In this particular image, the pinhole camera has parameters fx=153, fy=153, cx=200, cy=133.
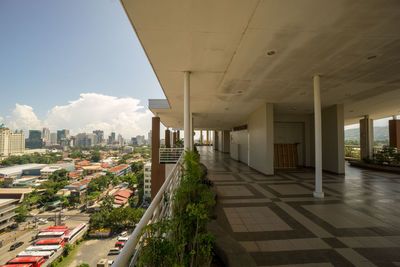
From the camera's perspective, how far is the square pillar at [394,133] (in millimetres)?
11195

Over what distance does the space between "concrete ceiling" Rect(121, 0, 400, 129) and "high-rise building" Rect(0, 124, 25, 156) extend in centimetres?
3374

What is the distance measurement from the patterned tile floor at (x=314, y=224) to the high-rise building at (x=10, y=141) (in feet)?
115

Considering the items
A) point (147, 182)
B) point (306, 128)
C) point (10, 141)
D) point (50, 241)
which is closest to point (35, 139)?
point (10, 141)

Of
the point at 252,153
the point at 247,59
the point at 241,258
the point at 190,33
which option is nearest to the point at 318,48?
the point at 247,59

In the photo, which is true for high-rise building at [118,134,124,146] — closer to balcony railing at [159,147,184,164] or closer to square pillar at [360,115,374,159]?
balcony railing at [159,147,184,164]

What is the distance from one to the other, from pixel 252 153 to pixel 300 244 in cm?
677

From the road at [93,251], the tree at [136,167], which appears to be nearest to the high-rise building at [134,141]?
the tree at [136,167]

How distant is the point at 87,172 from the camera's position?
41.8 metres

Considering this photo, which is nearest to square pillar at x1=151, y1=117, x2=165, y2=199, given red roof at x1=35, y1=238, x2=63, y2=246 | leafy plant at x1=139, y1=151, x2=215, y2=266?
leafy plant at x1=139, y1=151, x2=215, y2=266

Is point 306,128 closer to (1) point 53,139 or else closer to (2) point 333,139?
(2) point 333,139

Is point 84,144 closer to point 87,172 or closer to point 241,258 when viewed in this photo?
point 87,172

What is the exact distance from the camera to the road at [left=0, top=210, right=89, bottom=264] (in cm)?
1329

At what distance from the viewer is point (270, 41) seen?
2980 millimetres

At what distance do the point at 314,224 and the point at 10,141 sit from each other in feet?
137
